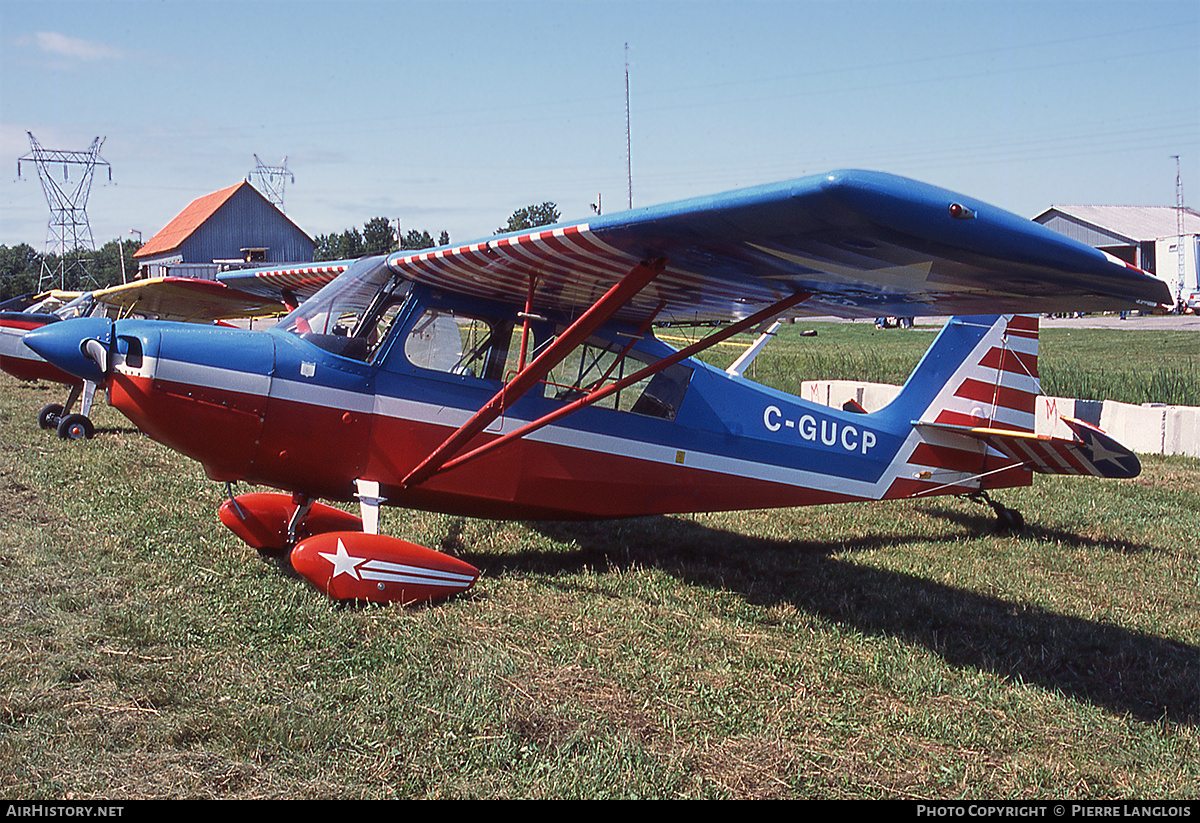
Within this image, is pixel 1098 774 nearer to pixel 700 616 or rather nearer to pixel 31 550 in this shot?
pixel 700 616

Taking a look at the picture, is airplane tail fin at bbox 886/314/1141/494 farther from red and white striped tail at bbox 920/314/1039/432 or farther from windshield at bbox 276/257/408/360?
windshield at bbox 276/257/408/360

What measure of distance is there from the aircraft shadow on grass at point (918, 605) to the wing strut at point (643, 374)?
103 cm

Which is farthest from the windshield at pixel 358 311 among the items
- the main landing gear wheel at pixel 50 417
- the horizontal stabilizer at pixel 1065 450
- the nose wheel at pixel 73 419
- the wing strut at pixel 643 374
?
the main landing gear wheel at pixel 50 417

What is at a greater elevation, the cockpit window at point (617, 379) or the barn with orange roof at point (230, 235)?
the barn with orange roof at point (230, 235)

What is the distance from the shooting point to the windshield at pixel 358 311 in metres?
5.98

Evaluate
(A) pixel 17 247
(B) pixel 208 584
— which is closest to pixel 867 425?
(B) pixel 208 584

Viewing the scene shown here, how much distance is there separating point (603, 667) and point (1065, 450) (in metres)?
4.73

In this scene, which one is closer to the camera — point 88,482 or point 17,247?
point 88,482

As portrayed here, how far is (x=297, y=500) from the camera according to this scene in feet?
21.0

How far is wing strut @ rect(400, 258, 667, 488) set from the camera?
485cm

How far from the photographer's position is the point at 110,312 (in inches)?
591

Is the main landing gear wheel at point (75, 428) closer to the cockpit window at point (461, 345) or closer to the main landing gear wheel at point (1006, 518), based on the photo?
the cockpit window at point (461, 345)

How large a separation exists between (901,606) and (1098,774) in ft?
7.18

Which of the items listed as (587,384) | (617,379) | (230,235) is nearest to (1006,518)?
(617,379)
